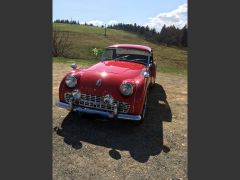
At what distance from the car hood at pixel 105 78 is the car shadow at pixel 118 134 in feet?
2.43

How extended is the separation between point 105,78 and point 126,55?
243 centimetres

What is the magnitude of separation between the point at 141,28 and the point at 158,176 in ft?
257

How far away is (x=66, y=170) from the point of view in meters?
3.79

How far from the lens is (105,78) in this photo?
5.45m

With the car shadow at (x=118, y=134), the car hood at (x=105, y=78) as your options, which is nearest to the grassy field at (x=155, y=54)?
the car hood at (x=105, y=78)

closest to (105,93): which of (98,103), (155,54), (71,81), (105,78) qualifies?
(98,103)

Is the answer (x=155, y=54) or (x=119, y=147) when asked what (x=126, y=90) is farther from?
(x=155, y=54)

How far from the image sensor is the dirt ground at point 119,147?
3.88 meters

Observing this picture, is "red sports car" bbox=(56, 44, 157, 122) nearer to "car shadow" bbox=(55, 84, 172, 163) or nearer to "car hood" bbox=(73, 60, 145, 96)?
"car hood" bbox=(73, 60, 145, 96)

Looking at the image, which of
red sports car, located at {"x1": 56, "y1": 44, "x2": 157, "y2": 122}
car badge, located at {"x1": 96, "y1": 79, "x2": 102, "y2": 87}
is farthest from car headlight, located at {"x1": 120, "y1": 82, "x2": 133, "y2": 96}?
car badge, located at {"x1": 96, "y1": 79, "x2": 102, "y2": 87}

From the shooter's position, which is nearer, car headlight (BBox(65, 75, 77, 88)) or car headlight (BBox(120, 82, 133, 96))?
car headlight (BBox(120, 82, 133, 96))

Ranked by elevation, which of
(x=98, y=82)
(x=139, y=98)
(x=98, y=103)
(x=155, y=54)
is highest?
(x=155, y=54)

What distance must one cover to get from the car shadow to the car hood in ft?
2.43

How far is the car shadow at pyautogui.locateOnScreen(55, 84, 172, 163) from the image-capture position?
4.61 m
